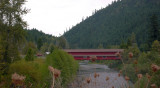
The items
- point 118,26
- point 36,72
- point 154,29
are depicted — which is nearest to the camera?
point 36,72

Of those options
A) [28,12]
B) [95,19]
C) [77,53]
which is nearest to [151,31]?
[77,53]

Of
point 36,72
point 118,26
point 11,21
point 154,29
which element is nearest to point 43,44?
point 154,29

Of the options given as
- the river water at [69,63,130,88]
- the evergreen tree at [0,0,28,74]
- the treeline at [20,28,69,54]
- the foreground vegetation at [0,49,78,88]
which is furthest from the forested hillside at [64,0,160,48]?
the foreground vegetation at [0,49,78,88]

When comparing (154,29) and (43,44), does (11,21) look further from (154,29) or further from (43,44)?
(43,44)

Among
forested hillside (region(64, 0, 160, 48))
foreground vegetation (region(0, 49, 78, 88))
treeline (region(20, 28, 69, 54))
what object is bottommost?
foreground vegetation (region(0, 49, 78, 88))

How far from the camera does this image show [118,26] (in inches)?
4737

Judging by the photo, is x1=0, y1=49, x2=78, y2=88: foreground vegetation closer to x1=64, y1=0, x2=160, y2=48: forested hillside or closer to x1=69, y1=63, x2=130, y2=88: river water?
x1=69, y1=63, x2=130, y2=88: river water

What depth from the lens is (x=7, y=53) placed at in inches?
525

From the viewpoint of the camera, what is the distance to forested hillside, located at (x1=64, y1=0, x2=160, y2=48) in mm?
94000

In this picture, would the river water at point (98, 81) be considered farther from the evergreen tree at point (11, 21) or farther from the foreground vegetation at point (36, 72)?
the evergreen tree at point (11, 21)

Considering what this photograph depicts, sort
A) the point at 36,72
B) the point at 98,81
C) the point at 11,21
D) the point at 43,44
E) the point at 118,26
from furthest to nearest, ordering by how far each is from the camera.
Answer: the point at 118,26
the point at 43,44
the point at 11,21
the point at 36,72
the point at 98,81

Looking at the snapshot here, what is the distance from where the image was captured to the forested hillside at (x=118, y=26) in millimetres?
94000

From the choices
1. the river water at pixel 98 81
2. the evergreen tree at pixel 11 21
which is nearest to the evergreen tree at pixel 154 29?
the river water at pixel 98 81

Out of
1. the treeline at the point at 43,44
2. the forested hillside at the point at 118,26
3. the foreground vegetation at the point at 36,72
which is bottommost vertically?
the foreground vegetation at the point at 36,72
